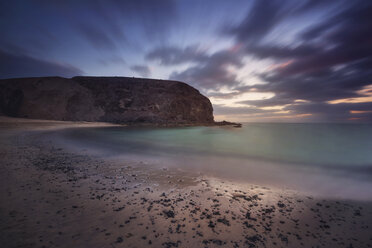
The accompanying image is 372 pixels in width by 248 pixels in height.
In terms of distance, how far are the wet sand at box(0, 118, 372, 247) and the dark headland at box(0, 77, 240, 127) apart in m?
39.5

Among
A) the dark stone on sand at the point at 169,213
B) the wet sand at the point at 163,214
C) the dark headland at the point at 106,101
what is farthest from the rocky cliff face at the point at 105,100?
the dark stone on sand at the point at 169,213

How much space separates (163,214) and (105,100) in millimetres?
53568

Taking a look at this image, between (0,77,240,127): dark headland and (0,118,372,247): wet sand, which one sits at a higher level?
(0,77,240,127): dark headland

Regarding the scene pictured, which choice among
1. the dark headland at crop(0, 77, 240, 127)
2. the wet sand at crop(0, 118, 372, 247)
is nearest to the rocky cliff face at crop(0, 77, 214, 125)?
the dark headland at crop(0, 77, 240, 127)

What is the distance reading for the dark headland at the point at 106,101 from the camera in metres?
41.8

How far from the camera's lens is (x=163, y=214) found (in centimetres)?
315

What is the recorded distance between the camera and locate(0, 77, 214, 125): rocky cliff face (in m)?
41.8

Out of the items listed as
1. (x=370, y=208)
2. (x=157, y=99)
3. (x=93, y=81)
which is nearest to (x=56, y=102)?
(x=93, y=81)

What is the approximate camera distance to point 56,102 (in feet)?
142

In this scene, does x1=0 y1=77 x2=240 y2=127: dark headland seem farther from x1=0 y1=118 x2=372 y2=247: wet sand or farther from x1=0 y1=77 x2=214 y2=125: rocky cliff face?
x1=0 y1=118 x2=372 y2=247: wet sand

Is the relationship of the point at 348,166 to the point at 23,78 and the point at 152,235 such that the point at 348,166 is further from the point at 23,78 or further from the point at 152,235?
the point at 23,78

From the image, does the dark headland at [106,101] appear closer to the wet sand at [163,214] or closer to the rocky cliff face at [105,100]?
the rocky cliff face at [105,100]

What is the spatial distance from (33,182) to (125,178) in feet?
8.02

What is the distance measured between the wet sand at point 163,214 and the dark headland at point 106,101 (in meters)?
39.5
